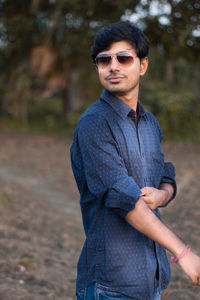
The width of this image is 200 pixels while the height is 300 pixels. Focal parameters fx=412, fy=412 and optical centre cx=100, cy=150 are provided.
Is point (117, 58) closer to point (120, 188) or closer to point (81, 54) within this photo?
point (120, 188)

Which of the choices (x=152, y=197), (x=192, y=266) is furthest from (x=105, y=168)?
(x=192, y=266)

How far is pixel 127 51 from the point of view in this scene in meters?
1.74

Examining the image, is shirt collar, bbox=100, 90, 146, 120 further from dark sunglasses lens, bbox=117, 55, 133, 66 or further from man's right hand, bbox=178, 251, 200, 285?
man's right hand, bbox=178, 251, 200, 285

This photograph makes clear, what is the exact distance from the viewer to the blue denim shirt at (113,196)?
5.15ft

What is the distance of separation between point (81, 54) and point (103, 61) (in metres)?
15.4

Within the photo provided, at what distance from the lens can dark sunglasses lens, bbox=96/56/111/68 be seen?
1.75 meters

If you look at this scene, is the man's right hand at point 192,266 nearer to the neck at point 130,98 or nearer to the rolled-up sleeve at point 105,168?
the rolled-up sleeve at point 105,168

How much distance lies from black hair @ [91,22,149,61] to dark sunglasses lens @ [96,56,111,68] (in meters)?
0.04

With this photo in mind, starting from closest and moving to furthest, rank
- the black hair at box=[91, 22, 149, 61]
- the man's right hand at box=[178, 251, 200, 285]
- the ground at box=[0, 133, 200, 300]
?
the man's right hand at box=[178, 251, 200, 285] → the black hair at box=[91, 22, 149, 61] → the ground at box=[0, 133, 200, 300]

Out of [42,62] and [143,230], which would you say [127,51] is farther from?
[42,62]

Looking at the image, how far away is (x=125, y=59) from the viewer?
1.75 m

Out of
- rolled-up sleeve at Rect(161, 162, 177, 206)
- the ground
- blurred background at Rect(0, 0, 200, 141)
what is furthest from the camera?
blurred background at Rect(0, 0, 200, 141)

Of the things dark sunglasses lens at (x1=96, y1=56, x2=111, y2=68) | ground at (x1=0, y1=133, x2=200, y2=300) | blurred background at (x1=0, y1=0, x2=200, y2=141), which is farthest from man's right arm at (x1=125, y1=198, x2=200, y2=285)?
blurred background at (x1=0, y1=0, x2=200, y2=141)

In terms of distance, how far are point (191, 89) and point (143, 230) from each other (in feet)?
50.8
